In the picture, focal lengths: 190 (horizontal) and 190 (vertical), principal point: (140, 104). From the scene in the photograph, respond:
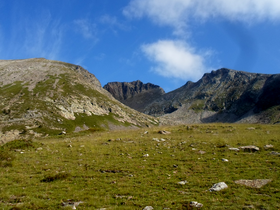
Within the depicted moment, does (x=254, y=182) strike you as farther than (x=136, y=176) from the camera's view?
No

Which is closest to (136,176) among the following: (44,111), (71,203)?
(71,203)

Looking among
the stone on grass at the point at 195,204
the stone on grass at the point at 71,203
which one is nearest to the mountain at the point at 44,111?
the stone on grass at the point at 71,203

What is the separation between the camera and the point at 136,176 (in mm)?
14617

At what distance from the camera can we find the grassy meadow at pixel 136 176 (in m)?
10.6

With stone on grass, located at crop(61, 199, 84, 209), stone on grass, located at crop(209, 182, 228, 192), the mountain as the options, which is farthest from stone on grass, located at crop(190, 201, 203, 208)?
the mountain

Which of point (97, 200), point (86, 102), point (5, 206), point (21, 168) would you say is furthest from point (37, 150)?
point (86, 102)

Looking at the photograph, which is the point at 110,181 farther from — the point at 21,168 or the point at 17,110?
the point at 17,110

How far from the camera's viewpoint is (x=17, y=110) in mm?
145500

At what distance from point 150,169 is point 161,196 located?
480 centimetres

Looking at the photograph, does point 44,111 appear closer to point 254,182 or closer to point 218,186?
point 218,186

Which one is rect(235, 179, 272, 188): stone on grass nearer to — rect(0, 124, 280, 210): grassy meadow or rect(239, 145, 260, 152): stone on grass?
rect(0, 124, 280, 210): grassy meadow

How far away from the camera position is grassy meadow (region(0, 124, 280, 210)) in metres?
10.6

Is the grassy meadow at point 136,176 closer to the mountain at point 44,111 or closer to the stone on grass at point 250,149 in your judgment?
the stone on grass at point 250,149

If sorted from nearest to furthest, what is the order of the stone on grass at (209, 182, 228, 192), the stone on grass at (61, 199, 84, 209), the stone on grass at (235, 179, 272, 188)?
the stone on grass at (61, 199, 84, 209) → the stone on grass at (209, 182, 228, 192) → the stone on grass at (235, 179, 272, 188)
